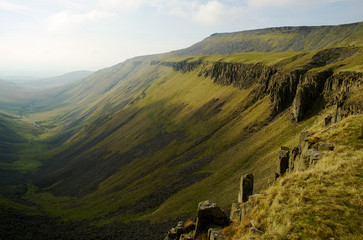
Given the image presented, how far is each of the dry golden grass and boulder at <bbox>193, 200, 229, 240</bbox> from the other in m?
2.42

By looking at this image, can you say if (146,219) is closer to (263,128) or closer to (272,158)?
(272,158)

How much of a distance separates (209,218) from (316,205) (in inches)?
382

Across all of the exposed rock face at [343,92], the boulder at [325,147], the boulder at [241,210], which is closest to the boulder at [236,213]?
the boulder at [241,210]

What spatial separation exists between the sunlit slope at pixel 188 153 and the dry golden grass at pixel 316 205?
30.4 meters

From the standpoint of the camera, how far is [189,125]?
130m

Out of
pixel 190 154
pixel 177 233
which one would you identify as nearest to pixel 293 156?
pixel 177 233

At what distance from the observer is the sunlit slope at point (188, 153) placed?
6606 centimetres

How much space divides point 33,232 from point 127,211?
3134cm

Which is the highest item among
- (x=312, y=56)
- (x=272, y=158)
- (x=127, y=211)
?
(x=312, y=56)

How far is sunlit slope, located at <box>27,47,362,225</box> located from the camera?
217ft

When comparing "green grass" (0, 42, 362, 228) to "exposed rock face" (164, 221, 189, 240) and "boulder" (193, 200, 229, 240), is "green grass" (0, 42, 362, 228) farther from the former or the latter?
"boulder" (193, 200, 229, 240)

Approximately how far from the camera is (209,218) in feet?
66.4

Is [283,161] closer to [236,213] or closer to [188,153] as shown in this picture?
[236,213]

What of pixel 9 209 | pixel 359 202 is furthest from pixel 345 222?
pixel 9 209
